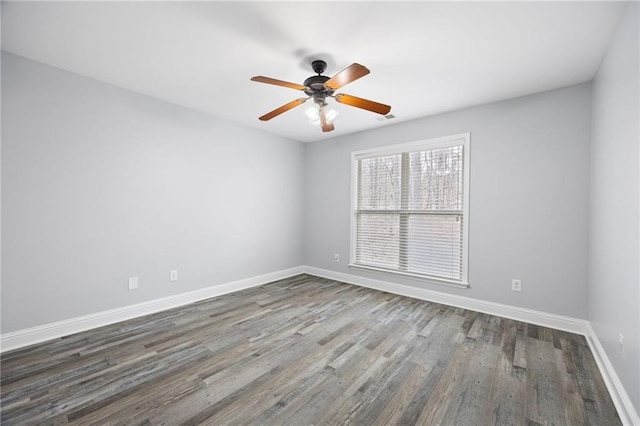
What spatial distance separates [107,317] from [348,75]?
3.38m

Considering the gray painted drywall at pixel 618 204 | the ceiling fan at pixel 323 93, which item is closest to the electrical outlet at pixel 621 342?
the gray painted drywall at pixel 618 204

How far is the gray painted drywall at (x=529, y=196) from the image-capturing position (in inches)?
110

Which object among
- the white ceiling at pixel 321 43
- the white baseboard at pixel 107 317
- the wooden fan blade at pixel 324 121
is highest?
the white ceiling at pixel 321 43

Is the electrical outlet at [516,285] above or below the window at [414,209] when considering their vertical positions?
below

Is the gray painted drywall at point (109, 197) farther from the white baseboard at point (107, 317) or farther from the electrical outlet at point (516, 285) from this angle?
the electrical outlet at point (516, 285)

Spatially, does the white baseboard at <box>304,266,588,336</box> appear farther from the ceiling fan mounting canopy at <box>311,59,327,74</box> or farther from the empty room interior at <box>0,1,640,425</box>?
the ceiling fan mounting canopy at <box>311,59,327,74</box>

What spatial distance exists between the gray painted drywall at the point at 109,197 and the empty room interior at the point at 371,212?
0.02 meters

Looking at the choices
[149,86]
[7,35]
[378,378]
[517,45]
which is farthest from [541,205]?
[7,35]

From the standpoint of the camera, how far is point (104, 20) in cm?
193

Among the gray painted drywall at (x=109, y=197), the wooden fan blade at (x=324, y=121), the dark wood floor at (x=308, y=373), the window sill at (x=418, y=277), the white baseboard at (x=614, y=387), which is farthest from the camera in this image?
the window sill at (x=418, y=277)

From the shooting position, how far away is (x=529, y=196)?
304 centimetres

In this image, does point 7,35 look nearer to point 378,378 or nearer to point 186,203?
point 186,203

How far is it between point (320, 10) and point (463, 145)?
2574 millimetres

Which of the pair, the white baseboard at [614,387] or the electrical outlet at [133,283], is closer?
the white baseboard at [614,387]
